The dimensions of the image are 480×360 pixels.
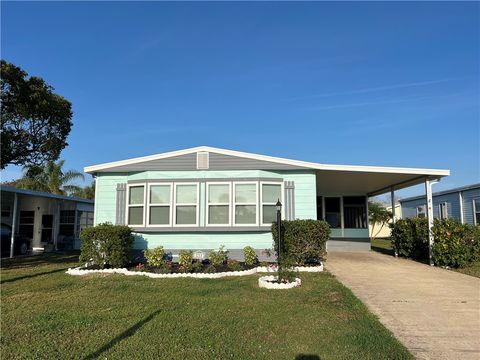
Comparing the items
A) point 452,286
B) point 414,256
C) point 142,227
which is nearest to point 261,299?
point 452,286

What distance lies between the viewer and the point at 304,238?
10.1 metres

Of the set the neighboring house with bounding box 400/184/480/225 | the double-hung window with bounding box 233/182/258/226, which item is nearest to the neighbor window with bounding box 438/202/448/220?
the neighboring house with bounding box 400/184/480/225

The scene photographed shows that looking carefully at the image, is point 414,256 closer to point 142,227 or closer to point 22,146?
point 142,227

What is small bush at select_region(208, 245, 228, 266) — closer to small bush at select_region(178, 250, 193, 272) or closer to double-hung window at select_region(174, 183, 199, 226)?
small bush at select_region(178, 250, 193, 272)

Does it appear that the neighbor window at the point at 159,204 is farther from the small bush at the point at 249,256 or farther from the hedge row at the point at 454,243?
the hedge row at the point at 454,243

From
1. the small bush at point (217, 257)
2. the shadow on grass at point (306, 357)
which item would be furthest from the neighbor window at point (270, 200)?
the shadow on grass at point (306, 357)

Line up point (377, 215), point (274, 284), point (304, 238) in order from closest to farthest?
point (274, 284)
point (304, 238)
point (377, 215)

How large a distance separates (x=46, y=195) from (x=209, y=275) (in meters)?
10.6

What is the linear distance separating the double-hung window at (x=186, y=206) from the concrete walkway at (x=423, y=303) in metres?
A: 4.25

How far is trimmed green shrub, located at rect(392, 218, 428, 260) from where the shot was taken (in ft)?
43.3

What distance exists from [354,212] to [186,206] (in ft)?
34.8

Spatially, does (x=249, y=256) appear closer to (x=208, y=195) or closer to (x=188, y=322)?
(x=208, y=195)

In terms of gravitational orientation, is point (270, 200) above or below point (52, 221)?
above

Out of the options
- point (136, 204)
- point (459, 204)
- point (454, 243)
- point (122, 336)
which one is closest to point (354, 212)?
point (459, 204)
